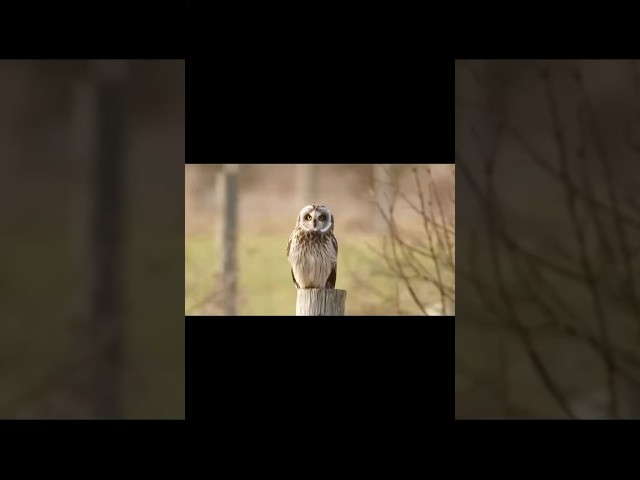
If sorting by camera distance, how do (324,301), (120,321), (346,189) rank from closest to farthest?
1. (120,321)
2. (324,301)
3. (346,189)

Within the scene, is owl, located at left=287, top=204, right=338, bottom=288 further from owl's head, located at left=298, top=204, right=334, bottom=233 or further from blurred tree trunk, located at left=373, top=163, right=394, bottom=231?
blurred tree trunk, located at left=373, top=163, right=394, bottom=231

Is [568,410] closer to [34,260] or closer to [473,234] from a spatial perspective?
[473,234]

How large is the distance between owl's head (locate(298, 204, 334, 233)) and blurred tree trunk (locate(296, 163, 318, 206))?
0.63 meters

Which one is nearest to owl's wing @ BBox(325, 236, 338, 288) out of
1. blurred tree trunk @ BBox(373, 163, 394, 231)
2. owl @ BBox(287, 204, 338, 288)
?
owl @ BBox(287, 204, 338, 288)

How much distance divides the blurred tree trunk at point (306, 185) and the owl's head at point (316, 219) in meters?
0.63

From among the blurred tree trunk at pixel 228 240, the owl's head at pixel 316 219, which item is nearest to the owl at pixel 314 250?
the owl's head at pixel 316 219

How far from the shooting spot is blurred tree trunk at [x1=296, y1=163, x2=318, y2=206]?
14.4ft

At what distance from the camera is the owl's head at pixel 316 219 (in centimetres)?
369

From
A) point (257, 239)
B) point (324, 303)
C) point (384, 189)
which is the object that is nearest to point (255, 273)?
point (257, 239)

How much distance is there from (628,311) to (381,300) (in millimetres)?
1397

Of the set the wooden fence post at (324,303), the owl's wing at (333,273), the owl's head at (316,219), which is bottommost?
the wooden fence post at (324,303)

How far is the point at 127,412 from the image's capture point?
96.7 inches

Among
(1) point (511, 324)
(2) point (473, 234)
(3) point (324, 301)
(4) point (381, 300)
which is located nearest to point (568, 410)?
(1) point (511, 324)

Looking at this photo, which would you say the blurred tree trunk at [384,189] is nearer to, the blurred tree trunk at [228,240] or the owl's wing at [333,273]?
the owl's wing at [333,273]
